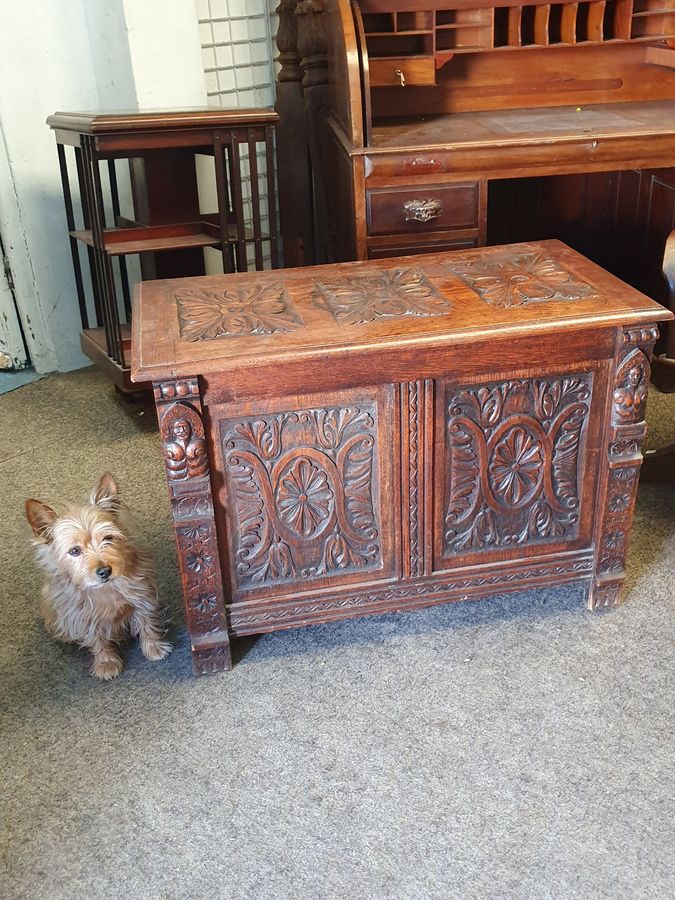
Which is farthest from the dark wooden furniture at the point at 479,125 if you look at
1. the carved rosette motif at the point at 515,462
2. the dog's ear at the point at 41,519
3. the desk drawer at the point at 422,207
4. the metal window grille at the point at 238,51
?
the dog's ear at the point at 41,519

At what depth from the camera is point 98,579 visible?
1679 millimetres

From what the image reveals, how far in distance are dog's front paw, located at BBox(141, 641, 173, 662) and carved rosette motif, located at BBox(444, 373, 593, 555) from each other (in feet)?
2.02

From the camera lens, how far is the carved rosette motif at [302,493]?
1667 mm

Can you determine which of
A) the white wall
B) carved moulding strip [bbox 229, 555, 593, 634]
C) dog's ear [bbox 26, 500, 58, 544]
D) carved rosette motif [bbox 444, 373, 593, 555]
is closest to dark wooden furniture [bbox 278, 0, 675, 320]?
the white wall

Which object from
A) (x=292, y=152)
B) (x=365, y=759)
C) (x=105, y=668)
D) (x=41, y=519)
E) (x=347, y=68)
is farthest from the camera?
(x=292, y=152)

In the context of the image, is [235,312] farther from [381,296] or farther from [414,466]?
[414,466]

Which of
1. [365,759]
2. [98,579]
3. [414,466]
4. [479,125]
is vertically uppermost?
[479,125]

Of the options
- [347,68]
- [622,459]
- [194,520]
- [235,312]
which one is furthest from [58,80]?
[622,459]

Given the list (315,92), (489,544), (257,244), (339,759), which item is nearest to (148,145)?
(257,244)

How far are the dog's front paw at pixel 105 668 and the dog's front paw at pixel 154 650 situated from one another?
0.07m

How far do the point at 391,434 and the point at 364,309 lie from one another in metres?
0.25

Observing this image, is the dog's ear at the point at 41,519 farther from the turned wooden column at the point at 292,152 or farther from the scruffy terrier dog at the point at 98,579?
the turned wooden column at the point at 292,152

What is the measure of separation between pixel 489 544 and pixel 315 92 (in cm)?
177

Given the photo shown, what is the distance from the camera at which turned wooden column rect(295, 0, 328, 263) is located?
9.35 feet
